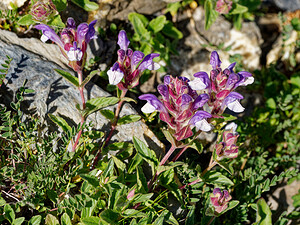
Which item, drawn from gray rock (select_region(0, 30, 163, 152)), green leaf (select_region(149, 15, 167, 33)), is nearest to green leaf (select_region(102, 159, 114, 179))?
gray rock (select_region(0, 30, 163, 152))

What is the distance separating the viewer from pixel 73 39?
3121 mm

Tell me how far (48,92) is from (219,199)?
2066 mm

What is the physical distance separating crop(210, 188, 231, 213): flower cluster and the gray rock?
2.74ft

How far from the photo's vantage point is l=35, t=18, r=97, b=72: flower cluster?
300cm

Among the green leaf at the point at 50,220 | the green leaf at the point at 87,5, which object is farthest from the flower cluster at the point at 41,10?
the green leaf at the point at 50,220

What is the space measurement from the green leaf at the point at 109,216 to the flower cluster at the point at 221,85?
1248 millimetres

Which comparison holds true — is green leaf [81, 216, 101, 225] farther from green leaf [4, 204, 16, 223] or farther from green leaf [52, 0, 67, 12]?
green leaf [52, 0, 67, 12]

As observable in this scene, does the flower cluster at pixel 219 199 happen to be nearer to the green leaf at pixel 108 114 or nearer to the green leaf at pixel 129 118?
the green leaf at pixel 129 118

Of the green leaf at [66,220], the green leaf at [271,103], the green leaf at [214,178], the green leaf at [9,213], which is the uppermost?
the green leaf at [9,213]

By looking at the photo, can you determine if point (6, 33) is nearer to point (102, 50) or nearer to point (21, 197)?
point (102, 50)

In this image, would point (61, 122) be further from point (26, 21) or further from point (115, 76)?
point (26, 21)

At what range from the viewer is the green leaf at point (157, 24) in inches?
176

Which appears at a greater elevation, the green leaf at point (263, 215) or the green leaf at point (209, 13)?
the green leaf at point (209, 13)

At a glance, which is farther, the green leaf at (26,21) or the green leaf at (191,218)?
the green leaf at (26,21)
